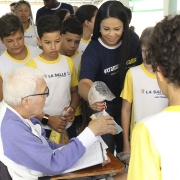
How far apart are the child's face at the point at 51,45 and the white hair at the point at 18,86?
0.73m

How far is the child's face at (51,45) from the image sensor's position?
2.22 metres

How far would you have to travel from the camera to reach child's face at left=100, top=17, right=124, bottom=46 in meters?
1.92

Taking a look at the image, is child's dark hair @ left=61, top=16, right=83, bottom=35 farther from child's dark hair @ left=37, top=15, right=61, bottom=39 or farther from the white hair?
the white hair

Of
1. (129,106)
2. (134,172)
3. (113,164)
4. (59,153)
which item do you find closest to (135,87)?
(129,106)

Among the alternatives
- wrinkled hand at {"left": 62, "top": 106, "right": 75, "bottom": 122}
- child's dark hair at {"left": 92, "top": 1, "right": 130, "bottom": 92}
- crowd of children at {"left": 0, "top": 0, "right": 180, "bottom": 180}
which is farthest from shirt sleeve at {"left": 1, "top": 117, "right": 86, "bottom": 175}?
child's dark hair at {"left": 92, "top": 1, "right": 130, "bottom": 92}

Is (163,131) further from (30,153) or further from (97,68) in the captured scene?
(97,68)

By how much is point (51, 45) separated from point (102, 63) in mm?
476

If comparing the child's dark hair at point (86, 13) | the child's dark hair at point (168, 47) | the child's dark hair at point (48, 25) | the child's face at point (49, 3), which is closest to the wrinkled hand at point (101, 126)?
the child's dark hair at point (168, 47)

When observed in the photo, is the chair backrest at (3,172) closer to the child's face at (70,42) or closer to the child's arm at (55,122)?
the child's arm at (55,122)

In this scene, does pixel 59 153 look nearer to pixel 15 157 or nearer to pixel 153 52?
pixel 15 157

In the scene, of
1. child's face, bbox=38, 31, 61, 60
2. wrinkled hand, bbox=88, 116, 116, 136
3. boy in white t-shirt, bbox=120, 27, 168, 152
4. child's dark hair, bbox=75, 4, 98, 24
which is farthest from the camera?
child's dark hair, bbox=75, 4, 98, 24

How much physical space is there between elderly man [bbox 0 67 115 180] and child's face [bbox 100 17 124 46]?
650mm

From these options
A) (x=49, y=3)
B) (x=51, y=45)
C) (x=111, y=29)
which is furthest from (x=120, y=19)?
(x=49, y=3)

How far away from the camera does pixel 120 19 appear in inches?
76.2
